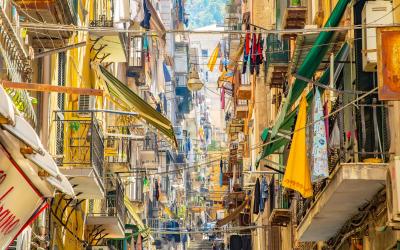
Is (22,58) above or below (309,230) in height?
above

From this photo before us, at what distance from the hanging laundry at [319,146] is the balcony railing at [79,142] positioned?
5.15 meters

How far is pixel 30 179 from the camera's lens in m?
11.2

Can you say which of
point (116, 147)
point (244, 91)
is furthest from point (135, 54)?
point (116, 147)

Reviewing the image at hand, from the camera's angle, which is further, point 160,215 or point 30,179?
point 160,215

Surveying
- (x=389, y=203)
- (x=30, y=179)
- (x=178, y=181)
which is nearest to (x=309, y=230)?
(x=389, y=203)

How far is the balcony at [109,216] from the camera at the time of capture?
27.8 m

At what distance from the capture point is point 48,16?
58.2 feet

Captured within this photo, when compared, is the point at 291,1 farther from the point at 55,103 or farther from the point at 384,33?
the point at 384,33

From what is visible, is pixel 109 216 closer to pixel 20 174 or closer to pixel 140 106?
pixel 140 106

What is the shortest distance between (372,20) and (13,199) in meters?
5.88

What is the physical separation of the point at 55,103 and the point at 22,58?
622 cm

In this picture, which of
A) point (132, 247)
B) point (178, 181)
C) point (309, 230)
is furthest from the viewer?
point (178, 181)

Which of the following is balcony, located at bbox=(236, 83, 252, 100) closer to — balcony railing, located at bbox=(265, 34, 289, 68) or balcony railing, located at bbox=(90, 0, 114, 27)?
balcony railing, located at bbox=(90, 0, 114, 27)

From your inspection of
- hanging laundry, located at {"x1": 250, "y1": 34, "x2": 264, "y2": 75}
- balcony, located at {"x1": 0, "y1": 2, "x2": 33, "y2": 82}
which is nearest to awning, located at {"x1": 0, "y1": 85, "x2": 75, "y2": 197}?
balcony, located at {"x1": 0, "y1": 2, "x2": 33, "y2": 82}
